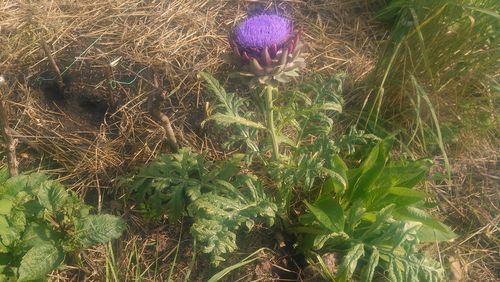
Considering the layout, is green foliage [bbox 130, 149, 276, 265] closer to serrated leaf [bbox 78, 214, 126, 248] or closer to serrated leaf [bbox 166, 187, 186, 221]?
serrated leaf [bbox 166, 187, 186, 221]

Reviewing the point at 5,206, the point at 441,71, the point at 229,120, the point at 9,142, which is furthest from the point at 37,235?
the point at 441,71

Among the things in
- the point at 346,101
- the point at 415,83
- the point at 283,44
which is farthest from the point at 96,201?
the point at 415,83

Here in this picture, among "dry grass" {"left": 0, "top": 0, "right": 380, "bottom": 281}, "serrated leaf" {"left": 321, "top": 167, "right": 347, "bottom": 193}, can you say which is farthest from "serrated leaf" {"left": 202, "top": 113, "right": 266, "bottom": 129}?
"dry grass" {"left": 0, "top": 0, "right": 380, "bottom": 281}

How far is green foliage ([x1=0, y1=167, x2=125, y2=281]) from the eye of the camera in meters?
1.66

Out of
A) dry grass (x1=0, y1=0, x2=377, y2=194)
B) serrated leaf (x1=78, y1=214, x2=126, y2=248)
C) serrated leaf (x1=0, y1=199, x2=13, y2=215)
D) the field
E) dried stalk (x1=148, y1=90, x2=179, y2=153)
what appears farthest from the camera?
dry grass (x1=0, y1=0, x2=377, y2=194)

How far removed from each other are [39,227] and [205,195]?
1.75 feet

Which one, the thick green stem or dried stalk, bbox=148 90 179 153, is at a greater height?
the thick green stem

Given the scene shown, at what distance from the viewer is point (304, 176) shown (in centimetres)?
183

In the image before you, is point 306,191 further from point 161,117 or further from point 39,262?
point 39,262

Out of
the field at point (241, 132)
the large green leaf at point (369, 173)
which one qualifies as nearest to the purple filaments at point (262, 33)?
the field at point (241, 132)

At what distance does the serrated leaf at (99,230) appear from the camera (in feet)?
5.76

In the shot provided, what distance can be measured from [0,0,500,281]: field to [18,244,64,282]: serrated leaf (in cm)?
5

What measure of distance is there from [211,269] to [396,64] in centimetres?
110

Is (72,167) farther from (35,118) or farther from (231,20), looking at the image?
(231,20)
